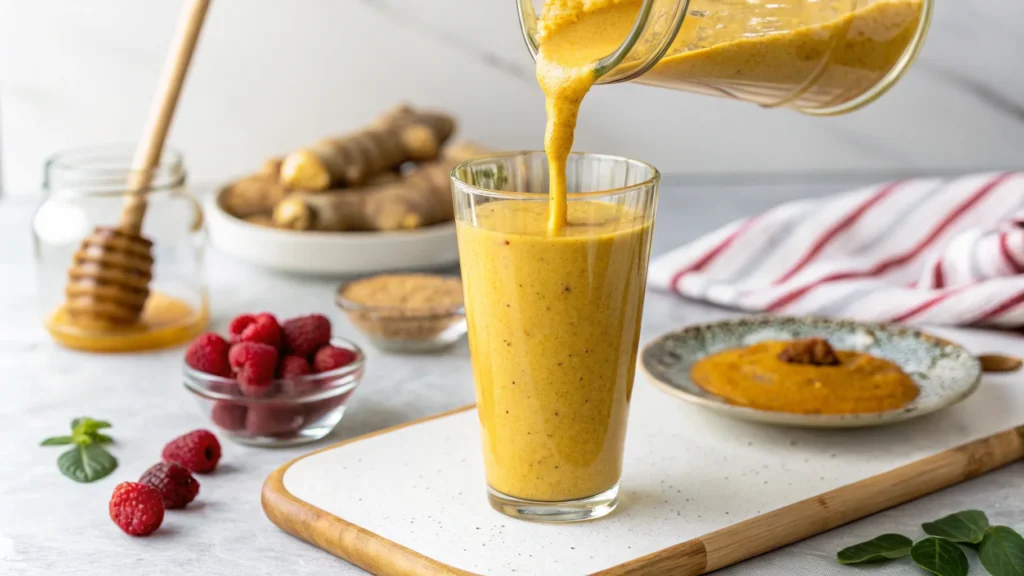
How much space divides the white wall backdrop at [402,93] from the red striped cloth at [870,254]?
578 millimetres

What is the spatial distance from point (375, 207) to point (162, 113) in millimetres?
426

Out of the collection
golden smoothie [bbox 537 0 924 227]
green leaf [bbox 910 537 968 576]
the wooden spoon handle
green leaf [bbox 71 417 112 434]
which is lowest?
green leaf [bbox 71 417 112 434]

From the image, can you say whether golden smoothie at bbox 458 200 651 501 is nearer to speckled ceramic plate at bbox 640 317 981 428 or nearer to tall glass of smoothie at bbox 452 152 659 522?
tall glass of smoothie at bbox 452 152 659 522

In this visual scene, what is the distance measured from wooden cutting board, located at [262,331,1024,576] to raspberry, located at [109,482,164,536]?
10cm

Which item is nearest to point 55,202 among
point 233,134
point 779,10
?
point 233,134

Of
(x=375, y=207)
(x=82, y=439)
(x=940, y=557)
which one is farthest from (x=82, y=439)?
(x=940, y=557)

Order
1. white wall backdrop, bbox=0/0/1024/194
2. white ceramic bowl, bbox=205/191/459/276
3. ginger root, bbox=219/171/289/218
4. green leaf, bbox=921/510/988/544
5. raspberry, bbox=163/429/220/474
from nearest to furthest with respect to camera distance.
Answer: green leaf, bbox=921/510/988/544 < raspberry, bbox=163/429/220/474 < white ceramic bowl, bbox=205/191/459/276 < ginger root, bbox=219/171/289/218 < white wall backdrop, bbox=0/0/1024/194

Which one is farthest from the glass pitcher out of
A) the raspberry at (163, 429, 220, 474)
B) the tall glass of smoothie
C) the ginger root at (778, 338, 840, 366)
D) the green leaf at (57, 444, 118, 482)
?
the green leaf at (57, 444, 118, 482)

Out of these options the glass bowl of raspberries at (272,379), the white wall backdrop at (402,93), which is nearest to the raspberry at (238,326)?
the glass bowl of raspberries at (272,379)

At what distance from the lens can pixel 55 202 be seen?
5.60 feet

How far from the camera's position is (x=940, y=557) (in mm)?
1002

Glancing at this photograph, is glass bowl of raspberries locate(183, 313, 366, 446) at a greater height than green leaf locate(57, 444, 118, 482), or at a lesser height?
greater

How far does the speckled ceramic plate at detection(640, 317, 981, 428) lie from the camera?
1.21 meters

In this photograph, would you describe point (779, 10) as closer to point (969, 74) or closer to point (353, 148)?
point (353, 148)
